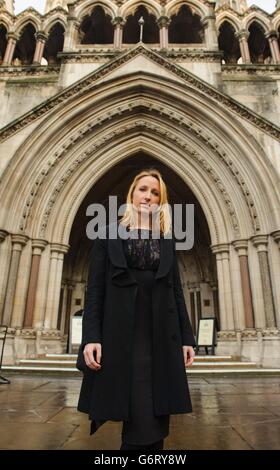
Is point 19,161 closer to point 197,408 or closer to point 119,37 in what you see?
point 119,37

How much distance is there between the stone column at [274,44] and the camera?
44.7 ft

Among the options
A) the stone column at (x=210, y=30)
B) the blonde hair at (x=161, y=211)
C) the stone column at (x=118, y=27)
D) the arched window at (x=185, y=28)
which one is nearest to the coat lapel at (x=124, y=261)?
the blonde hair at (x=161, y=211)

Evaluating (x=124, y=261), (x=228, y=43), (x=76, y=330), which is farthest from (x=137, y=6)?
(x=124, y=261)

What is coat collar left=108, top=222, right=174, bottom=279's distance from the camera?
75.7 inches

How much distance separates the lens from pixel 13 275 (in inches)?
403

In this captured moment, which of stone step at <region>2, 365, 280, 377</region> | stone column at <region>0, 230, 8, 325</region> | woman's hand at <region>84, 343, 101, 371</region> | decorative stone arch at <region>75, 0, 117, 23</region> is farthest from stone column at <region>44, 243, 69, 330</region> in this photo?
decorative stone arch at <region>75, 0, 117, 23</region>

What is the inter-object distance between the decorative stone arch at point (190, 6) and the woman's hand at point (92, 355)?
16.2 metres

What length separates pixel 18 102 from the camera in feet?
40.7

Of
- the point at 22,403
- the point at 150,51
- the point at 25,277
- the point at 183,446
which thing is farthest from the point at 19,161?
the point at 183,446

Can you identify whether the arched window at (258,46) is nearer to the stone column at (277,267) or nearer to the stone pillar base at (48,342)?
the stone column at (277,267)

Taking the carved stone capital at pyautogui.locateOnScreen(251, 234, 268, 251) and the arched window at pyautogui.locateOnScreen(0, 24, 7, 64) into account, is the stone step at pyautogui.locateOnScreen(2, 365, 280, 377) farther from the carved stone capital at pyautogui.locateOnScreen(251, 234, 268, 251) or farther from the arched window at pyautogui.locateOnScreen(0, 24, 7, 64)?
the arched window at pyautogui.locateOnScreen(0, 24, 7, 64)

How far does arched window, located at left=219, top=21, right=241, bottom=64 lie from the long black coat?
649 inches

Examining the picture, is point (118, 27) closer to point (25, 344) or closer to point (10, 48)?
point (10, 48)
